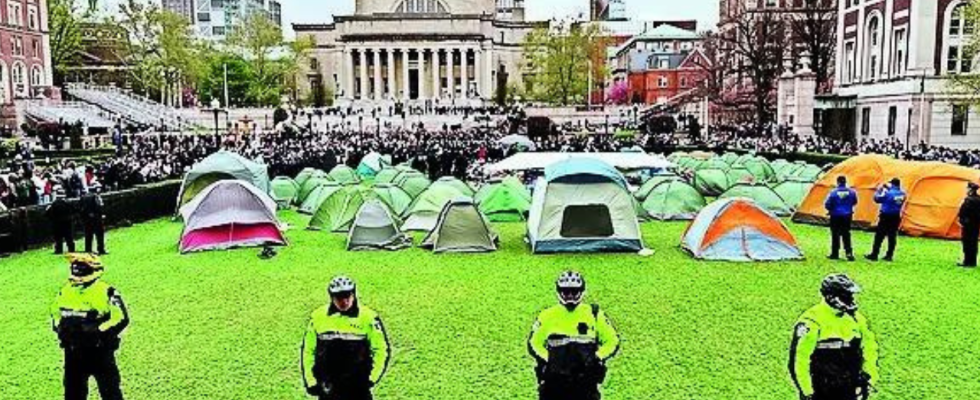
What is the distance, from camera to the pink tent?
56.9 feet

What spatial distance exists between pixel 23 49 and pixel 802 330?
226 ft

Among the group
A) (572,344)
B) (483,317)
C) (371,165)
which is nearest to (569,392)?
(572,344)

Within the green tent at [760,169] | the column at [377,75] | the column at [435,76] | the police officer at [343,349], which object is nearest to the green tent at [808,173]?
the green tent at [760,169]

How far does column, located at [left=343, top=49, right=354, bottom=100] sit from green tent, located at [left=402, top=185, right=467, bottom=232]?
8027 cm

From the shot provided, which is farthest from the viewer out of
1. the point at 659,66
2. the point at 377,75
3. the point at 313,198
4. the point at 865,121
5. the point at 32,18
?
the point at 377,75

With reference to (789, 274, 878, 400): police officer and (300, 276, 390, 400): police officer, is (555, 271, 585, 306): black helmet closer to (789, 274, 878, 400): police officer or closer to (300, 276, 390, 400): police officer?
(300, 276, 390, 400): police officer

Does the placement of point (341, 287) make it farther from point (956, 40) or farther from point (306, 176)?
point (956, 40)

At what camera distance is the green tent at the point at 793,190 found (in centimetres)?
2239

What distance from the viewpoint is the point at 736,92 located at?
60.8 meters

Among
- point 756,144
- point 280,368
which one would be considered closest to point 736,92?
point 756,144

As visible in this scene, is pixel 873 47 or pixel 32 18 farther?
pixel 32 18

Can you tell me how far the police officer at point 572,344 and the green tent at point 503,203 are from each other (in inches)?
621

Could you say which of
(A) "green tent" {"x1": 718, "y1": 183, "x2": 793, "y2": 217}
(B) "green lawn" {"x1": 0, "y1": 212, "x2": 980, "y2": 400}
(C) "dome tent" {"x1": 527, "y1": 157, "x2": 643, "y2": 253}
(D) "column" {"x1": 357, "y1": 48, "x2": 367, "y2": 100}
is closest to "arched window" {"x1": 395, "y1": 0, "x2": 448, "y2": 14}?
(D) "column" {"x1": 357, "y1": 48, "x2": 367, "y2": 100}

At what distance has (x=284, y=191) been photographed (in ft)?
83.9
